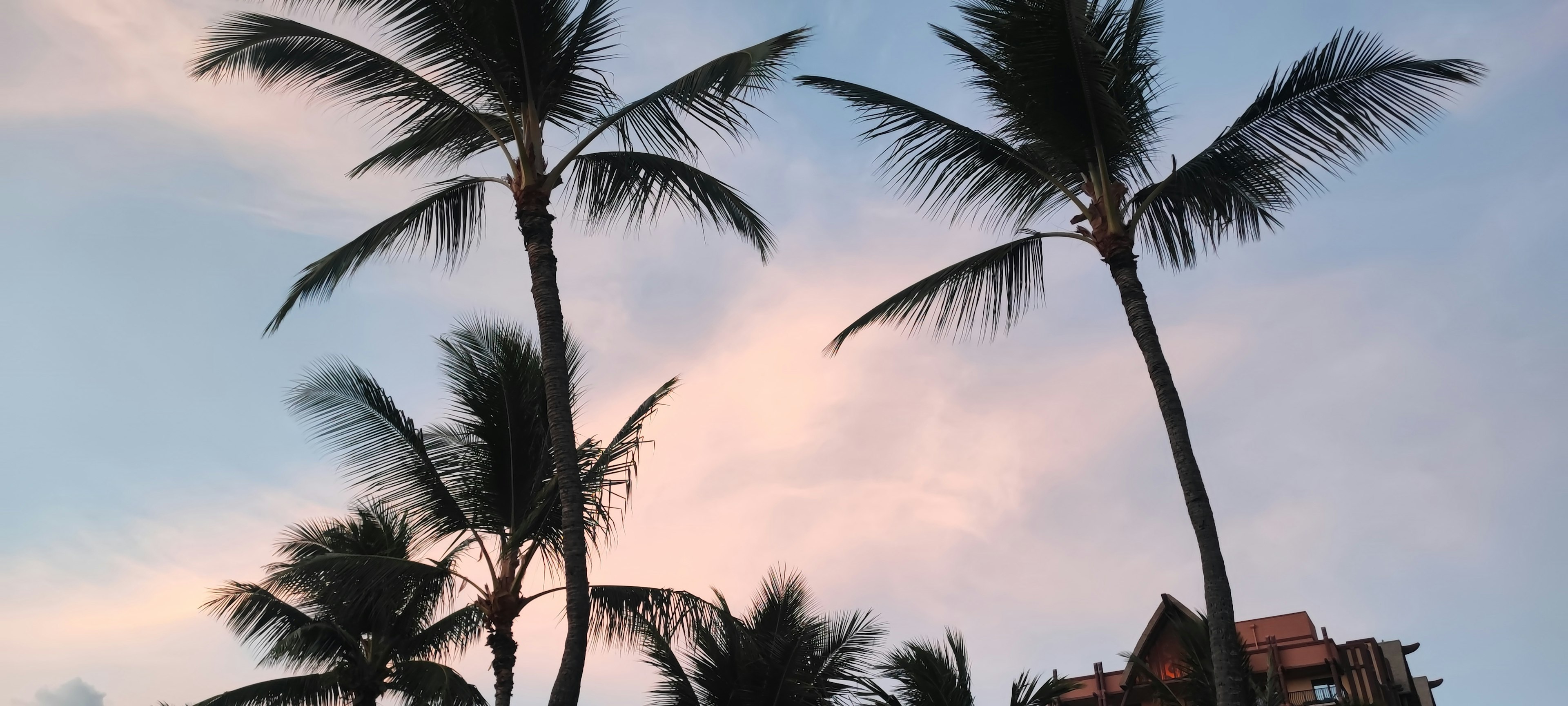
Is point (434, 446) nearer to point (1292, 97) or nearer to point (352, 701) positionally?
point (352, 701)

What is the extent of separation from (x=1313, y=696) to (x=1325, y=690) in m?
0.26

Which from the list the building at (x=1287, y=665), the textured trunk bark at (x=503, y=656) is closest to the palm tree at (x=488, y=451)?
the textured trunk bark at (x=503, y=656)

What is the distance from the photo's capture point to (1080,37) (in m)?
10.2

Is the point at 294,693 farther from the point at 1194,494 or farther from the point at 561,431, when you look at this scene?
the point at 1194,494

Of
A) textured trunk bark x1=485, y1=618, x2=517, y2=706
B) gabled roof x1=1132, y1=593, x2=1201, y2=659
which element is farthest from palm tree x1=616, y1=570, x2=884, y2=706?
gabled roof x1=1132, y1=593, x2=1201, y2=659

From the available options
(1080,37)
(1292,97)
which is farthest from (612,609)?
(1292,97)

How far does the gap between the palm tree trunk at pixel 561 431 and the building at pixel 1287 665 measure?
49.0 ft

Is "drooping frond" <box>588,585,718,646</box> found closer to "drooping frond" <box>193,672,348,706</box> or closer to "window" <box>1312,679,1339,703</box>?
"drooping frond" <box>193,672,348,706</box>

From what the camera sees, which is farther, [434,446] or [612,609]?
[434,446]

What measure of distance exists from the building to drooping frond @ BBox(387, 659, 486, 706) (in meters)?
12.6

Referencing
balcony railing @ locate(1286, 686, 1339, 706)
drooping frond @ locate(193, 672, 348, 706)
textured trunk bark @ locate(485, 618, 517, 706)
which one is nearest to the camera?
textured trunk bark @ locate(485, 618, 517, 706)

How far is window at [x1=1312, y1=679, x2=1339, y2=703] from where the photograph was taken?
2381cm

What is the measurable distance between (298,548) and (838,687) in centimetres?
791

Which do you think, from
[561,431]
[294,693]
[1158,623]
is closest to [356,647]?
[294,693]
